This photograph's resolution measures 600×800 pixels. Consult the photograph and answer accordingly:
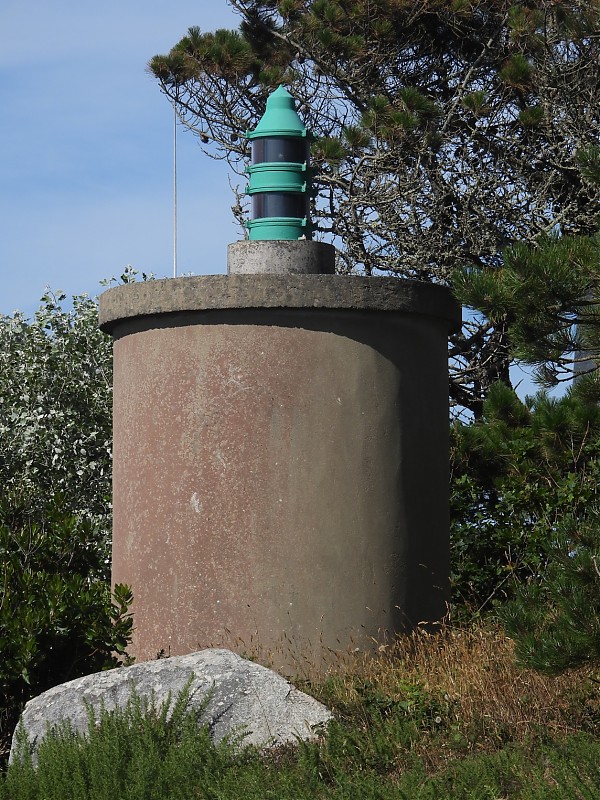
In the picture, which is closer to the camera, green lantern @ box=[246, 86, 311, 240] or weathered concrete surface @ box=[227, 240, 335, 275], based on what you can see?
weathered concrete surface @ box=[227, 240, 335, 275]

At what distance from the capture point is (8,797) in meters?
4.78

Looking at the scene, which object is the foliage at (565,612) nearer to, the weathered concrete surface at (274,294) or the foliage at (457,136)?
the weathered concrete surface at (274,294)

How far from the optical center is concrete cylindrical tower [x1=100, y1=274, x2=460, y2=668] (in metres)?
A: 6.40

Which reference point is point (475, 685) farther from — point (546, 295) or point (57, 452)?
point (57, 452)

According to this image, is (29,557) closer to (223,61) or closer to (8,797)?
(8,797)

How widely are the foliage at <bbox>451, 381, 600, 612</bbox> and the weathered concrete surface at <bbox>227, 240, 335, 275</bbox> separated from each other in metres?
2.75

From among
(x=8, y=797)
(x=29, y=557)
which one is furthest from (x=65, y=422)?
(x=8, y=797)

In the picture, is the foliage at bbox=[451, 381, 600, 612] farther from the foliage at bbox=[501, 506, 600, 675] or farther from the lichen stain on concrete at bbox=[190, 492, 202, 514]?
the foliage at bbox=[501, 506, 600, 675]

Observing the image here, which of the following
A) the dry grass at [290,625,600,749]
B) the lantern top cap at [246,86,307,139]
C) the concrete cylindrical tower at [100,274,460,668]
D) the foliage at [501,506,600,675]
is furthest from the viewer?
the lantern top cap at [246,86,307,139]

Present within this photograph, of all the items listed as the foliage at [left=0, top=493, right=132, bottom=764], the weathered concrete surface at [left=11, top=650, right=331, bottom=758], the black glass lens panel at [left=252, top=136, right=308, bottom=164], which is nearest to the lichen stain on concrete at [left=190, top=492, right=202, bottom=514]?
the foliage at [left=0, top=493, right=132, bottom=764]

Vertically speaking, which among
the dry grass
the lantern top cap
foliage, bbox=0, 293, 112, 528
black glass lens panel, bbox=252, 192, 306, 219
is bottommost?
the dry grass

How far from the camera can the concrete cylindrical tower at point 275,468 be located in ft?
21.0

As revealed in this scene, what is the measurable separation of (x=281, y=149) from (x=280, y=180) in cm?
23

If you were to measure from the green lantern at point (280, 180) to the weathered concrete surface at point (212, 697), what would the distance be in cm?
287
